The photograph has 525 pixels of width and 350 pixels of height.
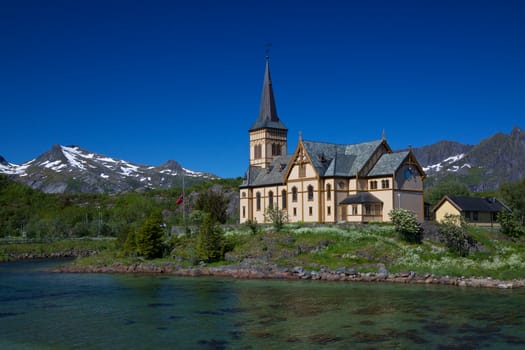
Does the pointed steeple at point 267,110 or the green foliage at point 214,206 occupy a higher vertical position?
the pointed steeple at point 267,110

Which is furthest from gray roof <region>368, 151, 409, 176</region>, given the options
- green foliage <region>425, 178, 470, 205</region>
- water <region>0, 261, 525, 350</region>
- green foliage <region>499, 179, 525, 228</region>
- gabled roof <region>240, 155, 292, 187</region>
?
green foliage <region>499, 179, 525, 228</region>

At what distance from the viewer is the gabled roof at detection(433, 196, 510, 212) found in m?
64.2

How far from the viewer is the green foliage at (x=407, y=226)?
53.1m

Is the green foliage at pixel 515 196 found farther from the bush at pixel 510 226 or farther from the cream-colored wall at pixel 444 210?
the bush at pixel 510 226

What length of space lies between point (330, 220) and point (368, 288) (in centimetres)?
2369

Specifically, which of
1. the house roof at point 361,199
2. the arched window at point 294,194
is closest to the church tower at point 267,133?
the arched window at point 294,194

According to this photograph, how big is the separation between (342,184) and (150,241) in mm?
24043

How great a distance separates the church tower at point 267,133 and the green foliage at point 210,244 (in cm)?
2534

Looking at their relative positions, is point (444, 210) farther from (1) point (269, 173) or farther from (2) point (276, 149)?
(2) point (276, 149)

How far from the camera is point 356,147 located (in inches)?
2717

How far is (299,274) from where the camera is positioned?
157ft

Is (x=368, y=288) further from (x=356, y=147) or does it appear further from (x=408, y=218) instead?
(x=356, y=147)

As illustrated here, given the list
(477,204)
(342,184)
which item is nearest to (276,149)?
(342,184)

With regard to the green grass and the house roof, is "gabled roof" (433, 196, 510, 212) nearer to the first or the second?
the green grass
